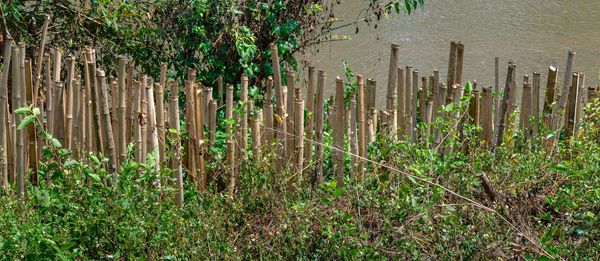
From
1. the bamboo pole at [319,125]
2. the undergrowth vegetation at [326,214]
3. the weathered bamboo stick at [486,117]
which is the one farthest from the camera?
the weathered bamboo stick at [486,117]

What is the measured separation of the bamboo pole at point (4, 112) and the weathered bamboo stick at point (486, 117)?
2094 millimetres

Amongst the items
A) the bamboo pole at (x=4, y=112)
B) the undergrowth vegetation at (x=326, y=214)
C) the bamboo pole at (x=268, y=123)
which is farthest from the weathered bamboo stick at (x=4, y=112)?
the bamboo pole at (x=268, y=123)

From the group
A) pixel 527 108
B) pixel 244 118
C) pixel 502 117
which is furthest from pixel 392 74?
pixel 244 118

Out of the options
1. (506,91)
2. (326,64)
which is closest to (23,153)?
(506,91)

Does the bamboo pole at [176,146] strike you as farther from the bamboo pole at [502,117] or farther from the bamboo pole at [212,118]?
the bamboo pole at [502,117]

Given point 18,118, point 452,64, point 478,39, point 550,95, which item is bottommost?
point 18,118

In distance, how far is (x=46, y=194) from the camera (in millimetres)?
2426

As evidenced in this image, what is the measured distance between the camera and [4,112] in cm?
291

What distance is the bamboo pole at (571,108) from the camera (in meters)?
3.34

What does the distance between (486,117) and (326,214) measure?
103 cm

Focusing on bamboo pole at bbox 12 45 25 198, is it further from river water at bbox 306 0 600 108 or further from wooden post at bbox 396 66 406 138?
river water at bbox 306 0 600 108

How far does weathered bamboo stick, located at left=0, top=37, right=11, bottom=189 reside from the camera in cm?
→ 283

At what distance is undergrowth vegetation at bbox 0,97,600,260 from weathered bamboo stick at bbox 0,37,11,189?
0.12 metres

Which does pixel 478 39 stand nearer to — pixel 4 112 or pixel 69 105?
pixel 69 105
